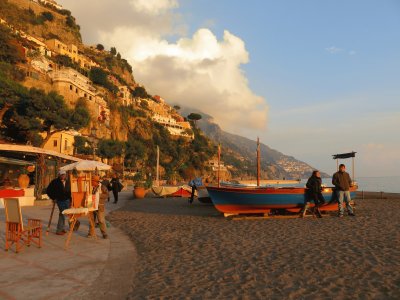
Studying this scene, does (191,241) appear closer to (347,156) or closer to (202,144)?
(347,156)

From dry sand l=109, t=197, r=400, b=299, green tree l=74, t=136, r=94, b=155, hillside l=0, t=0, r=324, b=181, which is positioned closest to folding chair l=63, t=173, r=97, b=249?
dry sand l=109, t=197, r=400, b=299

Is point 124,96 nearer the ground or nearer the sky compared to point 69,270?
nearer the sky

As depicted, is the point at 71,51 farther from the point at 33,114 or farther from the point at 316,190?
the point at 316,190

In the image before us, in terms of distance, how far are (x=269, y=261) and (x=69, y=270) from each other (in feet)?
12.2

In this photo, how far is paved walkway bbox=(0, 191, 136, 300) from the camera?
4785mm

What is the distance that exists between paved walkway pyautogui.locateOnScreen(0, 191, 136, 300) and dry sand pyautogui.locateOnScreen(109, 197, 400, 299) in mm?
348

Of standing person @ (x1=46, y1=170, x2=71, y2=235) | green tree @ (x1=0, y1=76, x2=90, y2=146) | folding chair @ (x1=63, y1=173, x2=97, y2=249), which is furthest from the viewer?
green tree @ (x1=0, y1=76, x2=90, y2=146)

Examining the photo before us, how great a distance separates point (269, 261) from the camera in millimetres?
6555

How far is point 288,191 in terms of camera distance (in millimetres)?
13773

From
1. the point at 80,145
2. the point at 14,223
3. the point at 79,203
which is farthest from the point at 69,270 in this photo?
the point at 80,145

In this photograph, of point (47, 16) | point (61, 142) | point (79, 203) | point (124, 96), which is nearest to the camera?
point (79, 203)

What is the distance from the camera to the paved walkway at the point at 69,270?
479cm

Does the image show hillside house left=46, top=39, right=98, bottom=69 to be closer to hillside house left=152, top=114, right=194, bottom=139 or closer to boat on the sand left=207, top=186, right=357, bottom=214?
hillside house left=152, top=114, right=194, bottom=139

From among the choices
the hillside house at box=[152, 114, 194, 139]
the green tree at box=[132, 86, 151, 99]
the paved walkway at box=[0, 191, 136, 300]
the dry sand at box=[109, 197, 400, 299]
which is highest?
the green tree at box=[132, 86, 151, 99]
